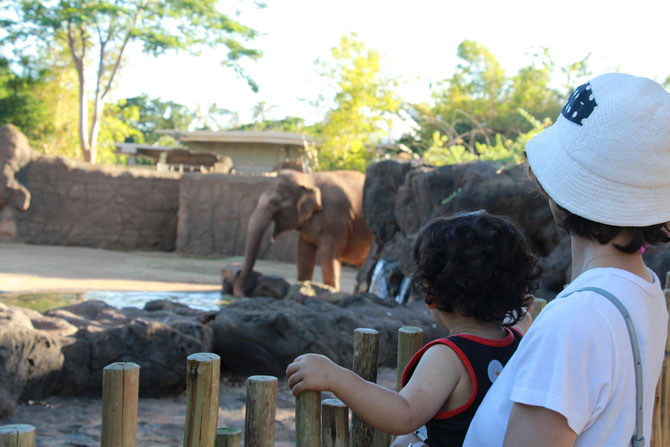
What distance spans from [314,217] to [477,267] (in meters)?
9.45

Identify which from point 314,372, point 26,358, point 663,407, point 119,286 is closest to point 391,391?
point 314,372

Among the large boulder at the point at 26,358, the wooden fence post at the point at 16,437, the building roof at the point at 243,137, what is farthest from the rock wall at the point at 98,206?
the wooden fence post at the point at 16,437

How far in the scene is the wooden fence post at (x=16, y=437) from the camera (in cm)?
124

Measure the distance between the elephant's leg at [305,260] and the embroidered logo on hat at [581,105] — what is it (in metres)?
10.2

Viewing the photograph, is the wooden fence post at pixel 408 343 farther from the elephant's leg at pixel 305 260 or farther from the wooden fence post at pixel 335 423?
the elephant's leg at pixel 305 260

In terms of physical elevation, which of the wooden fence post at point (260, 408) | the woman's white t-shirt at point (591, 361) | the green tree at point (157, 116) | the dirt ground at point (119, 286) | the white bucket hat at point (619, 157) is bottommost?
the dirt ground at point (119, 286)

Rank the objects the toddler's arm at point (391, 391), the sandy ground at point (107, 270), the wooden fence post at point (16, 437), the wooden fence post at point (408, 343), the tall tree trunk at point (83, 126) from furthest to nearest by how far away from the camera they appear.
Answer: the tall tree trunk at point (83, 126), the sandy ground at point (107, 270), the wooden fence post at point (408, 343), the toddler's arm at point (391, 391), the wooden fence post at point (16, 437)

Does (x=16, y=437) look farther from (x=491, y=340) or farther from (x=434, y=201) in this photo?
(x=434, y=201)

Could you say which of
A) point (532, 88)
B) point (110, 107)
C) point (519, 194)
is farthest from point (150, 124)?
point (519, 194)

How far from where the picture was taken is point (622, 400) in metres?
1.04

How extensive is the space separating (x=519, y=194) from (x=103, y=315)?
381 centimetres

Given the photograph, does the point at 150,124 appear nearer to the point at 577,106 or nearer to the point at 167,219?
the point at 167,219

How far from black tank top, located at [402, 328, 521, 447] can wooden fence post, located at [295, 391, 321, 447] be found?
211 millimetres

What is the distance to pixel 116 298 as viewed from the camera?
29.4 ft
